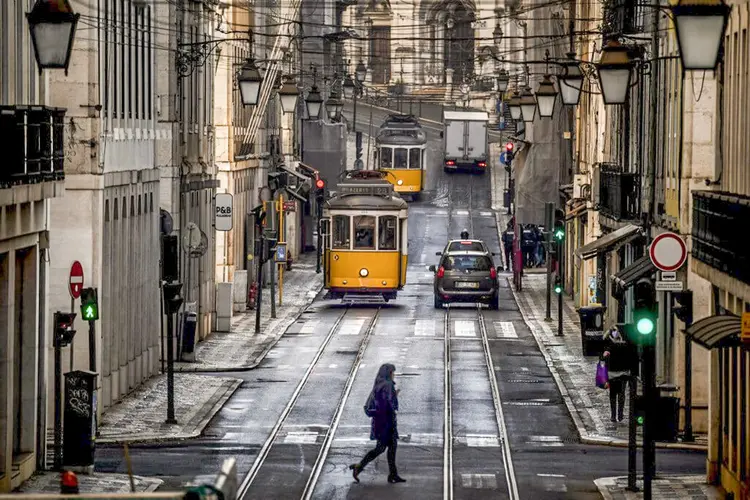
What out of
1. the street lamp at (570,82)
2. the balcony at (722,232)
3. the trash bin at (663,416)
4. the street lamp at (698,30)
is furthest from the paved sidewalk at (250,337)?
the street lamp at (698,30)

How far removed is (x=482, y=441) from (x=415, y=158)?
64168 mm

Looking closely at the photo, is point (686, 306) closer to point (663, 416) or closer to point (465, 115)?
point (663, 416)

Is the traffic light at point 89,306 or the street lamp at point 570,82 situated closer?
the traffic light at point 89,306

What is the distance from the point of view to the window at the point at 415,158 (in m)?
93.6

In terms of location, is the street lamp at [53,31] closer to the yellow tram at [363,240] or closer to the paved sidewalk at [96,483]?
the paved sidewalk at [96,483]

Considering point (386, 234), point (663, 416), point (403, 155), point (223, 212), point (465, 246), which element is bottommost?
point (465, 246)

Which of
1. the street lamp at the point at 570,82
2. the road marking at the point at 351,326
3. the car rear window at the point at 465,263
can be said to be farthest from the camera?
the car rear window at the point at 465,263

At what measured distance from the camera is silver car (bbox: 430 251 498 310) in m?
54.6

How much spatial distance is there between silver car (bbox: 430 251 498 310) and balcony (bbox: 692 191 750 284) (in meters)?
27.9

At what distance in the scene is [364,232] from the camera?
55.2 m

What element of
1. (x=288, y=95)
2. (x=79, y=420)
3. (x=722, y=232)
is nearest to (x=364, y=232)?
(x=288, y=95)

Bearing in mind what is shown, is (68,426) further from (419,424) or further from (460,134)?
(460,134)

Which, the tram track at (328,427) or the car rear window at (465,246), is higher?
the car rear window at (465,246)

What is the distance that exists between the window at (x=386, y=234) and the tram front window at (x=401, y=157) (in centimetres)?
3813
